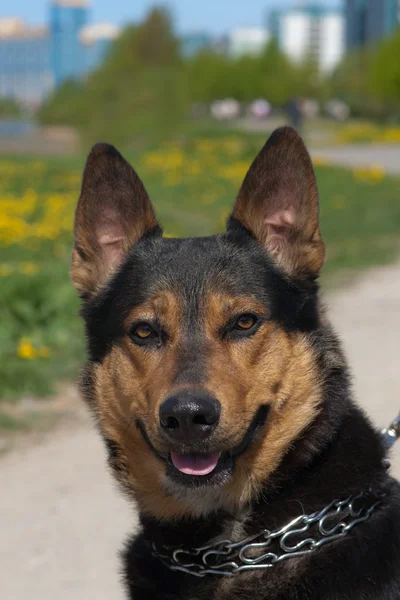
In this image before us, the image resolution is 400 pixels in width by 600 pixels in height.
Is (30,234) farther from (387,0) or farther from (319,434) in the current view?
(387,0)

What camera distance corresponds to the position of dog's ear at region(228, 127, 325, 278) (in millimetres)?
3652

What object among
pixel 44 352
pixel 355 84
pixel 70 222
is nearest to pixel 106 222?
pixel 44 352

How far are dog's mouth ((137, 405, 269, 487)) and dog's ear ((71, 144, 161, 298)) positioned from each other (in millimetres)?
1003

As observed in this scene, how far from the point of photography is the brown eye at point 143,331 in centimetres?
370

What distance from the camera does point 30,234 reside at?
12039 mm

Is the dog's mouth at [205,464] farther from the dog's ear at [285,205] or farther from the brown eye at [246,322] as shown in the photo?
the dog's ear at [285,205]

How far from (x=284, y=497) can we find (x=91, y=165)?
5.29ft

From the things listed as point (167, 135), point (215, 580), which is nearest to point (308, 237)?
point (215, 580)

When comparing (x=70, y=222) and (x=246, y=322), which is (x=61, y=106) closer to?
(x=70, y=222)

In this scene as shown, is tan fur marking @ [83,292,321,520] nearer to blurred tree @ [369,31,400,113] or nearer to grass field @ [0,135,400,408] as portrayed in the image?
grass field @ [0,135,400,408]

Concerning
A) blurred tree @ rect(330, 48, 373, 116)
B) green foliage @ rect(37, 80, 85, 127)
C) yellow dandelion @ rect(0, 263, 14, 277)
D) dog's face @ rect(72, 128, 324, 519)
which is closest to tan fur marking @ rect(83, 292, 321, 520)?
dog's face @ rect(72, 128, 324, 519)

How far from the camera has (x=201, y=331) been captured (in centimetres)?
361

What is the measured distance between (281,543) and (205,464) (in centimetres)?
41

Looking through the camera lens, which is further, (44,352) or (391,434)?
(44,352)
